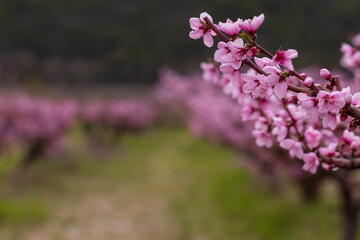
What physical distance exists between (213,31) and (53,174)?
1052 centimetres

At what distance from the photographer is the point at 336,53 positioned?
18.3 meters

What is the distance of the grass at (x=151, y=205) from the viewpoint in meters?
6.94

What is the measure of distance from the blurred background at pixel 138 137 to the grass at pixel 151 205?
3 cm

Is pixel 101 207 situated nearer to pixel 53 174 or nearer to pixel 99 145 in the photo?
pixel 53 174

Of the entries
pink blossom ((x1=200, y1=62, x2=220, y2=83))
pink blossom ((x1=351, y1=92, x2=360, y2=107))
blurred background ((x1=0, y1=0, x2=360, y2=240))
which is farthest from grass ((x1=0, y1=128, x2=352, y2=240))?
pink blossom ((x1=351, y1=92, x2=360, y2=107))

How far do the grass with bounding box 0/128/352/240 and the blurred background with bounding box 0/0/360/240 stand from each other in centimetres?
3

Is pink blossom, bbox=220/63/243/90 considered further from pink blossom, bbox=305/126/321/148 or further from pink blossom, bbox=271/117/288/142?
pink blossom, bbox=305/126/321/148

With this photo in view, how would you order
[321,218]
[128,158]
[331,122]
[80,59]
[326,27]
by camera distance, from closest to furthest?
[331,122]
[321,218]
[128,158]
[326,27]
[80,59]

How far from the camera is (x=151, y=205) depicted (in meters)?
9.05

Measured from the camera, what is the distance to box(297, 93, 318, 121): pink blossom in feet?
4.56

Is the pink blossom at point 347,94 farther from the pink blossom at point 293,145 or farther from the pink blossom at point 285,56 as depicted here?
the pink blossom at point 293,145

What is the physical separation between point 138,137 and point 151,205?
12732mm

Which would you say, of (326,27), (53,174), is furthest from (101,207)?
(326,27)

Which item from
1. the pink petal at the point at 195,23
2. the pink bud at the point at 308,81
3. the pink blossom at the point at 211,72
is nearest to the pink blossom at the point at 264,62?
the pink bud at the point at 308,81
